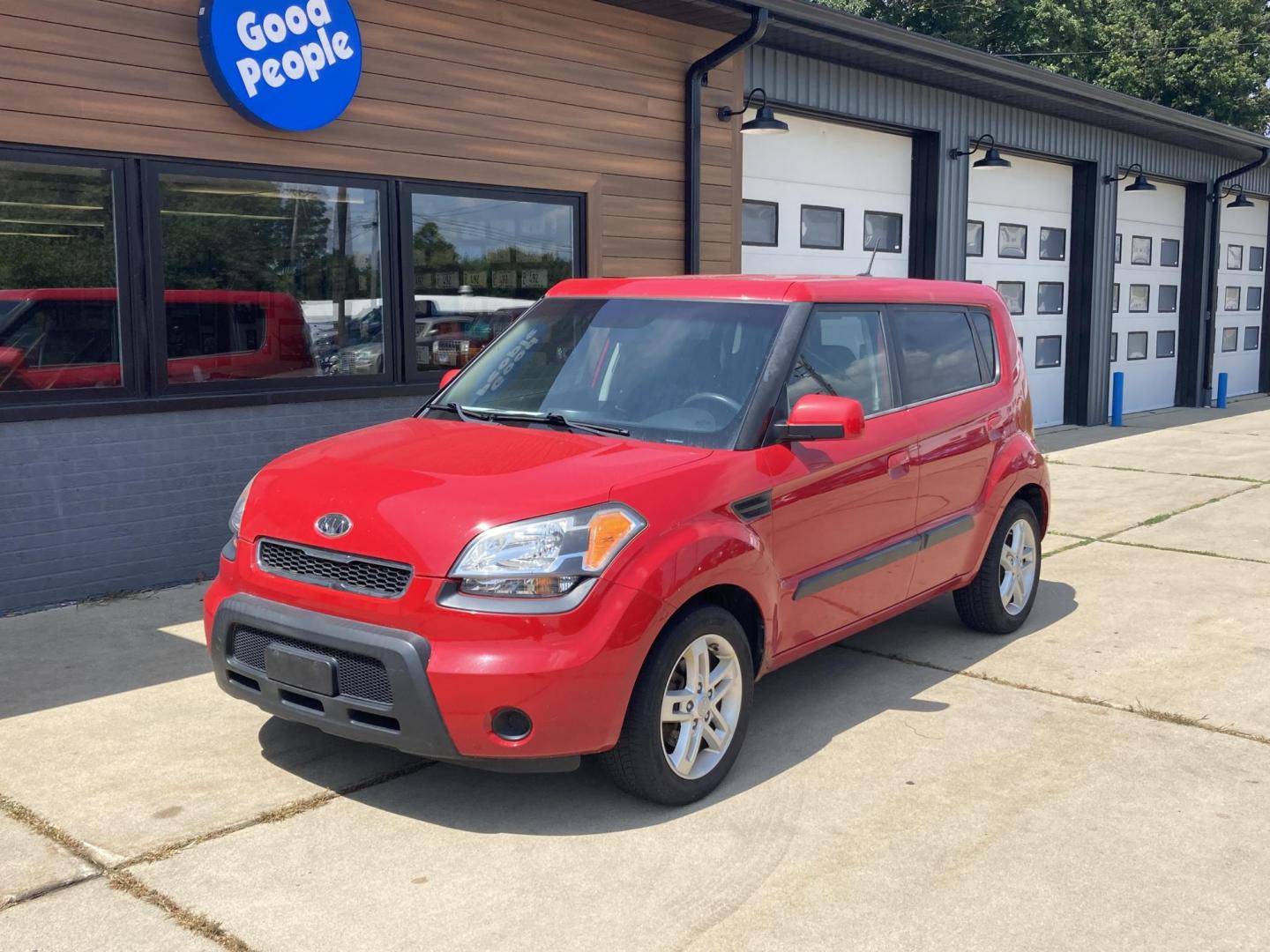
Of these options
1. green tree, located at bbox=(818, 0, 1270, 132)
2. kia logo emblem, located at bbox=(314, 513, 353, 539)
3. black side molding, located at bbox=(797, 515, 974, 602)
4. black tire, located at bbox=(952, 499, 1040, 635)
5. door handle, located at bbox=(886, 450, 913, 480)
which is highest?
green tree, located at bbox=(818, 0, 1270, 132)

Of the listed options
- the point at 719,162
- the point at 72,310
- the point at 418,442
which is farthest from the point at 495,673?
the point at 719,162

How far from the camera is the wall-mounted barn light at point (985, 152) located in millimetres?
13250

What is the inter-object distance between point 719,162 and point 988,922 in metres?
7.87

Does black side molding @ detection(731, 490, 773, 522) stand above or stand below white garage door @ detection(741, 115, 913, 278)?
below

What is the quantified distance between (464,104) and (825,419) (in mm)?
4929

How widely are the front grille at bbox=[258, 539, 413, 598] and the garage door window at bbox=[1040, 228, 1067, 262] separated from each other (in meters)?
13.4

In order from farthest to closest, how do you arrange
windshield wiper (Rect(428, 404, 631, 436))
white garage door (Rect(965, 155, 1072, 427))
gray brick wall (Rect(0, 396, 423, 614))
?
white garage door (Rect(965, 155, 1072, 427))
gray brick wall (Rect(0, 396, 423, 614))
windshield wiper (Rect(428, 404, 631, 436))

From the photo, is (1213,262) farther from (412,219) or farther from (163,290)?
(163,290)

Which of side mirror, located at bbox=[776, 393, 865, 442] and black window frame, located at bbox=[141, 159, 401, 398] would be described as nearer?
side mirror, located at bbox=[776, 393, 865, 442]

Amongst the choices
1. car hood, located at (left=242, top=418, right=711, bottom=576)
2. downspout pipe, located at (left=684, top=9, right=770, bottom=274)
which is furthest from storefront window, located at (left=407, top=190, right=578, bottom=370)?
car hood, located at (left=242, top=418, right=711, bottom=576)

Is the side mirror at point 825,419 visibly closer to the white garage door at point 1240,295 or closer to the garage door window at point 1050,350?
the garage door window at point 1050,350

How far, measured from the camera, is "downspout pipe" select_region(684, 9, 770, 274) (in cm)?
964

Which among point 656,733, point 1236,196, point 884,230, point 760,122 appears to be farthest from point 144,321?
point 1236,196

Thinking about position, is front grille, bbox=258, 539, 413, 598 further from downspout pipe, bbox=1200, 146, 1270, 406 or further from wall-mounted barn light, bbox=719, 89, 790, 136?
downspout pipe, bbox=1200, 146, 1270, 406
